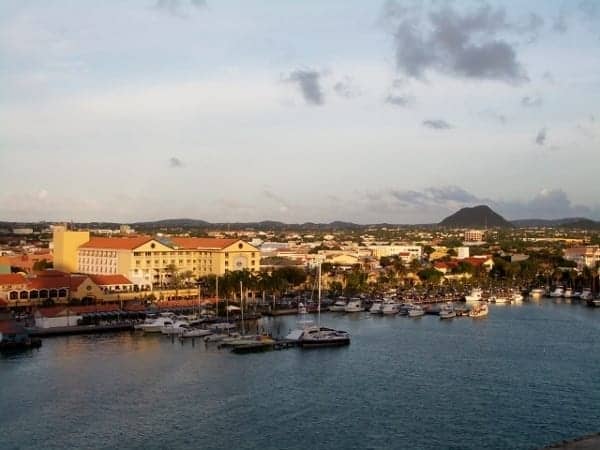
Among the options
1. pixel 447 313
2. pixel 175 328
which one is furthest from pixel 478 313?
pixel 175 328

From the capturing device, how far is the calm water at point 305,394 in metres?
11.7

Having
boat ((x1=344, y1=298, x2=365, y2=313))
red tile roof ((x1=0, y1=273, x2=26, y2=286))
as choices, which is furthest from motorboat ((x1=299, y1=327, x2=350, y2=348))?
red tile roof ((x1=0, y1=273, x2=26, y2=286))

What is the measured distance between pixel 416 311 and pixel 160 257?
10240 mm

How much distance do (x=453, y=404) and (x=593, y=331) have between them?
10843 millimetres

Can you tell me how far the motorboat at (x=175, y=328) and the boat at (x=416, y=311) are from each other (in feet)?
27.6

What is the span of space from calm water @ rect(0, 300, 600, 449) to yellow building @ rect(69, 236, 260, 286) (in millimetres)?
8899

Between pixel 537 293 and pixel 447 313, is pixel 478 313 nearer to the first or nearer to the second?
pixel 447 313

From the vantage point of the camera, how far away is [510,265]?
4094cm

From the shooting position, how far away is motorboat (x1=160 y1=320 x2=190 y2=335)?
21.4m

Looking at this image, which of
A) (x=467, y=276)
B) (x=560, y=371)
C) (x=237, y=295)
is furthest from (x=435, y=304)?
(x=560, y=371)

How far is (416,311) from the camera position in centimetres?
2698

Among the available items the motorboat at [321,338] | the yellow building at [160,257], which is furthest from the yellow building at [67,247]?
the motorboat at [321,338]

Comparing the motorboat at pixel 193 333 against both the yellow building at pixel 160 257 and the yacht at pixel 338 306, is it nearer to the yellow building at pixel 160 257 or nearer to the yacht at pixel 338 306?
the yacht at pixel 338 306

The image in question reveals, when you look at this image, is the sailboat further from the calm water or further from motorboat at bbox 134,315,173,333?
motorboat at bbox 134,315,173,333
